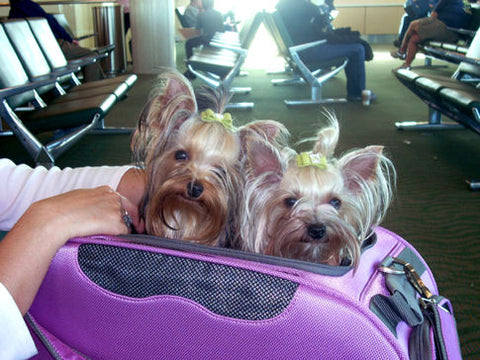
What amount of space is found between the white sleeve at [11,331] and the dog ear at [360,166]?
906 millimetres

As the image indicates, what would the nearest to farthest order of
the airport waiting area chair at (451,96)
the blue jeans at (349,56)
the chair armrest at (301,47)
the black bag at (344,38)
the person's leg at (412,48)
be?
the airport waiting area chair at (451,96), the chair armrest at (301,47), the blue jeans at (349,56), the black bag at (344,38), the person's leg at (412,48)

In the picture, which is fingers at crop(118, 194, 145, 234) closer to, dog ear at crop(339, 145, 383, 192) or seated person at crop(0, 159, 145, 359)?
seated person at crop(0, 159, 145, 359)

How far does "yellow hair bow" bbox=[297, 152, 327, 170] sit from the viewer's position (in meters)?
1.35

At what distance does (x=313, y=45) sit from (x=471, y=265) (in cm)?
397

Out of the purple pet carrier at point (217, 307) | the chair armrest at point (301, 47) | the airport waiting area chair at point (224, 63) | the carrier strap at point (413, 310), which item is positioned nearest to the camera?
the purple pet carrier at point (217, 307)

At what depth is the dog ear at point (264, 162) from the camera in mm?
1321

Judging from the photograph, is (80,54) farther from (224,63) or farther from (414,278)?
(414,278)

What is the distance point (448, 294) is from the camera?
209 centimetres

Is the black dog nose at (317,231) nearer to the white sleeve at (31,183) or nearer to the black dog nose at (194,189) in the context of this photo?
the black dog nose at (194,189)

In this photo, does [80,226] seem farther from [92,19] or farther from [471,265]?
[92,19]

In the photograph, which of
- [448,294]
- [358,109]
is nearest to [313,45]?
[358,109]

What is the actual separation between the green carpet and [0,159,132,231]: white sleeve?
133 cm

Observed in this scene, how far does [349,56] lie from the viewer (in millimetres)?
6105

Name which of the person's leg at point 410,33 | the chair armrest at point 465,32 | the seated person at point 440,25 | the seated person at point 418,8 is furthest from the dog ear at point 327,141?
the seated person at point 418,8
